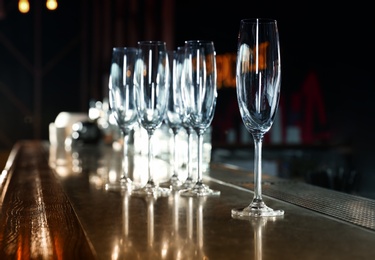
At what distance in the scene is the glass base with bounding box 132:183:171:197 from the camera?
1357 mm

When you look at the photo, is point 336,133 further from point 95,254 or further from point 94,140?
point 95,254

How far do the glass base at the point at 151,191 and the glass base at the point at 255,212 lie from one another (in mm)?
291

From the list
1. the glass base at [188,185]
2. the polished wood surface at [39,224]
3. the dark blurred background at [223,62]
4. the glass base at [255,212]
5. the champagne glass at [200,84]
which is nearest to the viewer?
the polished wood surface at [39,224]

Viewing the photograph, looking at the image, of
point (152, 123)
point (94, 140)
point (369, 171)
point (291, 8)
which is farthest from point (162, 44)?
point (291, 8)

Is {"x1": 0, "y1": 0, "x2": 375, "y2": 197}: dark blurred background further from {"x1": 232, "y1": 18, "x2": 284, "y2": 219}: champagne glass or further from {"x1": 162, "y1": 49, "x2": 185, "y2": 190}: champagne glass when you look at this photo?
{"x1": 232, "y1": 18, "x2": 284, "y2": 219}: champagne glass

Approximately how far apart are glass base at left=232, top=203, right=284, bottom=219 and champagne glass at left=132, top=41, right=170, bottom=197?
32 centimetres

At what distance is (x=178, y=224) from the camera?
3.29ft

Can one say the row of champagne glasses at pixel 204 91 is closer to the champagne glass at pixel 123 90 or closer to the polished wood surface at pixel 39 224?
the champagne glass at pixel 123 90

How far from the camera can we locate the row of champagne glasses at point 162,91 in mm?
1344

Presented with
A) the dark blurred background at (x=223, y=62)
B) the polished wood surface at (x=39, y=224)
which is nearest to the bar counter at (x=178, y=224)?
the polished wood surface at (x=39, y=224)

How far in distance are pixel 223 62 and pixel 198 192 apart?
4208 mm

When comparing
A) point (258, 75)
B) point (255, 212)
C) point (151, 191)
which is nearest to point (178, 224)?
point (255, 212)

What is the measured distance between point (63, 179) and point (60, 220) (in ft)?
2.30

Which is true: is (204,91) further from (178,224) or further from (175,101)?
(178,224)
